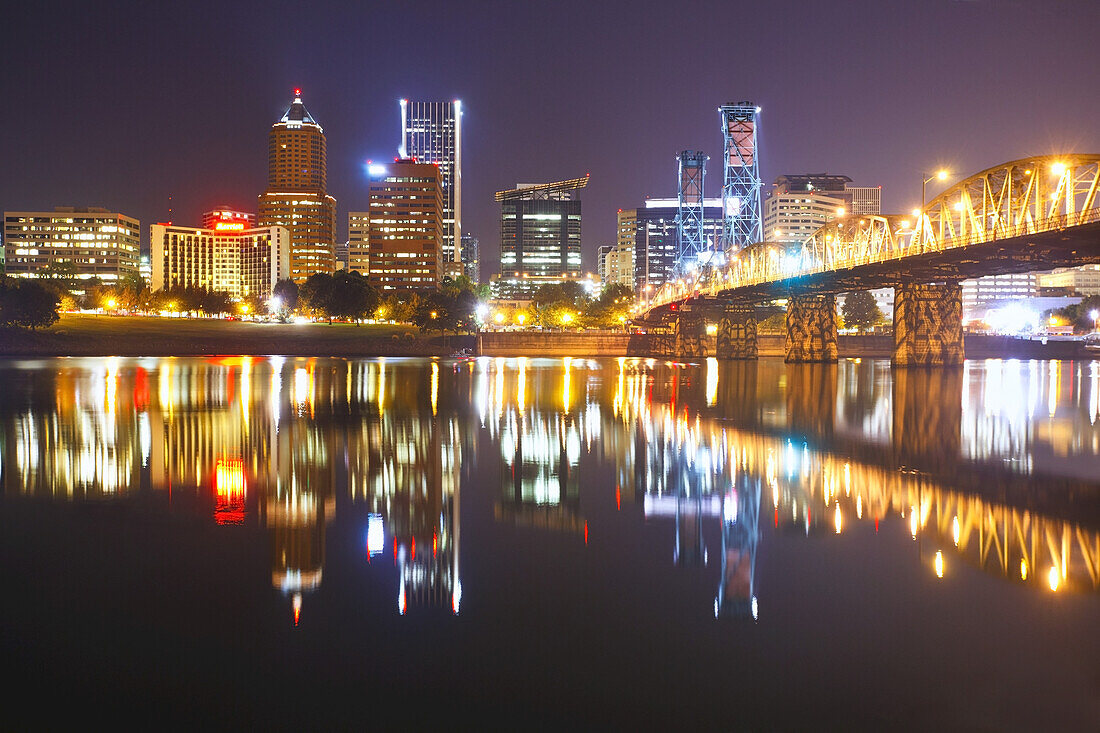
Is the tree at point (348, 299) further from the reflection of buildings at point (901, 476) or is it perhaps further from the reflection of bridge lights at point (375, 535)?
the reflection of bridge lights at point (375, 535)

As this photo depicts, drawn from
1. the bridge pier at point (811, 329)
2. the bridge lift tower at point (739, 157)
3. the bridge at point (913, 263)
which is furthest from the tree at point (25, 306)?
the bridge lift tower at point (739, 157)

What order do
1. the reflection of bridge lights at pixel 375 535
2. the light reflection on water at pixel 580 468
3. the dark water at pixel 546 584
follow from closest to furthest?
1. the dark water at pixel 546 584
2. the reflection of bridge lights at pixel 375 535
3. the light reflection on water at pixel 580 468

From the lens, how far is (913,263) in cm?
7106

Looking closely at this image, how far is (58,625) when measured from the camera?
353 inches

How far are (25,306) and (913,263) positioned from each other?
96460 millimetres

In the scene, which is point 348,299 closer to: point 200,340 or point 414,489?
point 200,340

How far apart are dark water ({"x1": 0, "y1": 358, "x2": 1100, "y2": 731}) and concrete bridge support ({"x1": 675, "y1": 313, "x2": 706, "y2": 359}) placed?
101 m

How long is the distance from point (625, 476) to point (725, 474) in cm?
215

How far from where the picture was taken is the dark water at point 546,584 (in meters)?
7.55

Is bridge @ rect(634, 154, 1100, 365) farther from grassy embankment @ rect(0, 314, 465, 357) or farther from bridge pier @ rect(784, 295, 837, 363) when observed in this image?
grassy embankment @ rect(0, 314, 465, 357)

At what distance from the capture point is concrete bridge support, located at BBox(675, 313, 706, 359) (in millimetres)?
125062

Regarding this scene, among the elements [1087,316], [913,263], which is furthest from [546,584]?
[1087,316]

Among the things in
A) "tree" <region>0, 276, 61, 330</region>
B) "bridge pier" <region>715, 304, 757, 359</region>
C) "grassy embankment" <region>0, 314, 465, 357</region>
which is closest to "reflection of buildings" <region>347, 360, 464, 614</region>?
"grassy embankment" <region>0, 314, 465, 357</region>

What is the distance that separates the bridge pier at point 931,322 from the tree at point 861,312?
363ft
